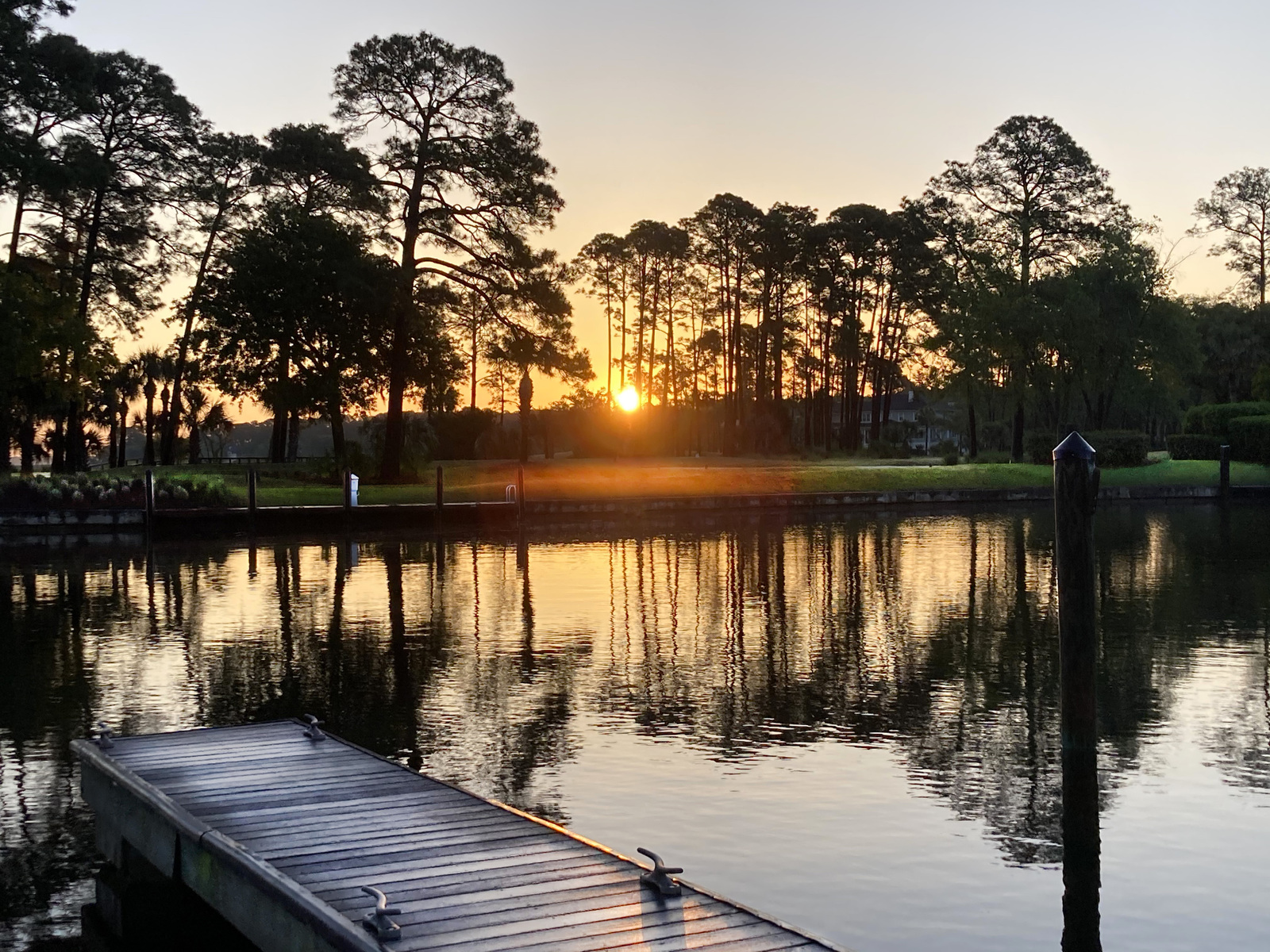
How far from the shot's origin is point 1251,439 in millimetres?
53812

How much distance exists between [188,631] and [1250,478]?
43.9 m

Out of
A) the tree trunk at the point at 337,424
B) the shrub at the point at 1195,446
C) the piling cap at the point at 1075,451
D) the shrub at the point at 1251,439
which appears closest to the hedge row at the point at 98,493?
the tree trunk at the point at 337,424

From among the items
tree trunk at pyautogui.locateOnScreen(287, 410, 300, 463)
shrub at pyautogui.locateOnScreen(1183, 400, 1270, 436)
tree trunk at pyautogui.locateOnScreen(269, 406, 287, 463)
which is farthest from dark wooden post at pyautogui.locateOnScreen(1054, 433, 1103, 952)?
tree trunk at pyautogui.locateOnScreen(287, 410, 300, 463)

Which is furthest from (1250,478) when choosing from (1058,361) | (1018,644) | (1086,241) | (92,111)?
(92,111)

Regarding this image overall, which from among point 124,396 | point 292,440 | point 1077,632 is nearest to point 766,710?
point 1077,632

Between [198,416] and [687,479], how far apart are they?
28.0 meters

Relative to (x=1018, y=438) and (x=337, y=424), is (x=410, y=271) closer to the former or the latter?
(x=337, y=424)

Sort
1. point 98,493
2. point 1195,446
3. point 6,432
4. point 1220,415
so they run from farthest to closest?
point 1220,415 < point 1195,446 < point 6,432 < point 98,493

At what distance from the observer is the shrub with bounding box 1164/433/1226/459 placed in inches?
2163

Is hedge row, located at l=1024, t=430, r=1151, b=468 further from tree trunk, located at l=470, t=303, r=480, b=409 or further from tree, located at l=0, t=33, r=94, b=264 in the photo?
tree, located at l=0, t=33, r=94, b=264

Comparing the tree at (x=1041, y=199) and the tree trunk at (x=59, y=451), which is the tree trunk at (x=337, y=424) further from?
the tree at (x=1041, y=199)

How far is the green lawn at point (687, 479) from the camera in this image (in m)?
41.4

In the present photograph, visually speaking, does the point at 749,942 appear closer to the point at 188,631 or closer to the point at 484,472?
the point at 188,631

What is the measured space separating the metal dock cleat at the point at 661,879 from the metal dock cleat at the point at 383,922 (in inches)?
41.8
